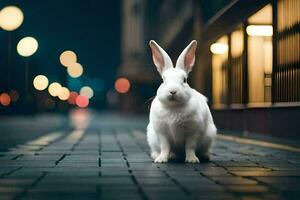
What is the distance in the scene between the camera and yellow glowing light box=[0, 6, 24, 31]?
21.3 m

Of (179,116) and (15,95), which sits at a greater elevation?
(15,95)

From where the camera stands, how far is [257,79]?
19.1m

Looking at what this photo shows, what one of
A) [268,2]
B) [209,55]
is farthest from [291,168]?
[209,55]

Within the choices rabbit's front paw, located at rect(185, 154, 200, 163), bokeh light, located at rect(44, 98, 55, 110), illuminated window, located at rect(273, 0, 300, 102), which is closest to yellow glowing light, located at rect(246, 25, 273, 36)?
illuminated window, located at rect(273, 0, 300, 102)

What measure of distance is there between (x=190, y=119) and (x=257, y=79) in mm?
10729

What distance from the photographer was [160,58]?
9.17 meters

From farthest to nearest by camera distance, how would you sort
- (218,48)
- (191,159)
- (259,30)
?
(218,48)
(259,30)
(191,159)

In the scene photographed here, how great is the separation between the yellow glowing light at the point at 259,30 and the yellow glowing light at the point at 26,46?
12.1 meters

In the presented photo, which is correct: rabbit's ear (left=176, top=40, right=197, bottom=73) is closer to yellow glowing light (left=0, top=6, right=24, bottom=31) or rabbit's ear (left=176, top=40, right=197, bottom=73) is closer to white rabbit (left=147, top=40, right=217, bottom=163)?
white rabbit (left=147, top=40, right=217, bottom=163)

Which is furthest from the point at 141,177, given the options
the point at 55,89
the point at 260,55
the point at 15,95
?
the point at 15,95

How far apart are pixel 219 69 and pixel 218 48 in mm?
812

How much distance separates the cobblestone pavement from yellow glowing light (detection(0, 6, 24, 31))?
10992mm

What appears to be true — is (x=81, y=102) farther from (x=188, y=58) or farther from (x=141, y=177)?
(x=141, y=177)

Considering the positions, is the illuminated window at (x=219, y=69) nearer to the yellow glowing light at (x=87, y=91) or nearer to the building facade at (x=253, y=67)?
the building facade at (x=253, y=67)
